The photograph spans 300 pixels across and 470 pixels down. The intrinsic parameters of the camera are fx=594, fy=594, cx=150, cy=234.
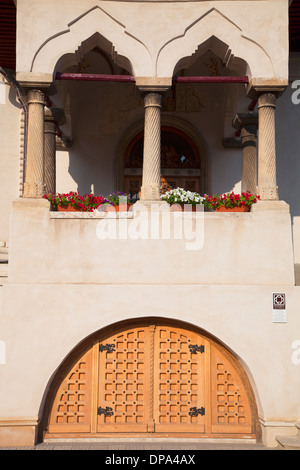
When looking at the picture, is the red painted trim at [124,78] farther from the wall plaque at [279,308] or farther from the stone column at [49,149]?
the wall plaque at [279,308]

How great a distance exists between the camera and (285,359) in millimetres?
9422

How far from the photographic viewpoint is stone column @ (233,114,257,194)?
12320mm

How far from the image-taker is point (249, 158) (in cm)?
1252

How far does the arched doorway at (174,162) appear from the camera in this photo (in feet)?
44.8

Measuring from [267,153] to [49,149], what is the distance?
4.67m

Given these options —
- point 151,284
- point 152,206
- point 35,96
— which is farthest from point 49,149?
point 151,284

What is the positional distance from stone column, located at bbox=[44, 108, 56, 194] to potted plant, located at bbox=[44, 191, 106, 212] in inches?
89.4

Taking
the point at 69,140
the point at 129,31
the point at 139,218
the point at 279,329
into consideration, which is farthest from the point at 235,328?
the point at 69,140

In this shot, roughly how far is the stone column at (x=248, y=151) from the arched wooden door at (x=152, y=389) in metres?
4.02
